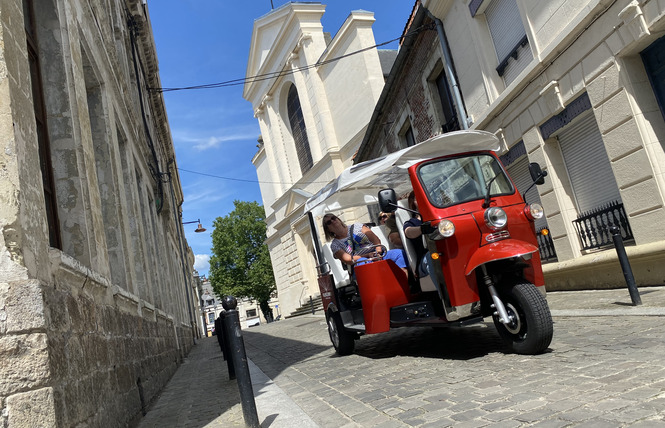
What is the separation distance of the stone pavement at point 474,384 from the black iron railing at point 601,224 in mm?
1452

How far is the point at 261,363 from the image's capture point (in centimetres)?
810

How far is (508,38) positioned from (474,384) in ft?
28.1

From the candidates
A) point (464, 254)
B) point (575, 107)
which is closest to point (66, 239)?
point (464, 254)

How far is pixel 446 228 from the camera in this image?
4.54m

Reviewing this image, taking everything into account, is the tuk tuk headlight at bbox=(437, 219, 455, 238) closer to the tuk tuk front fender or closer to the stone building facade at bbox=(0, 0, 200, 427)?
the tuk tuk front fender

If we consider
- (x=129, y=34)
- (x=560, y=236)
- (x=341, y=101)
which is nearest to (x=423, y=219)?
(x=560, y=236)

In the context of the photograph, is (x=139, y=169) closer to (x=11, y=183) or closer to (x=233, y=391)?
(x=233, y=391)

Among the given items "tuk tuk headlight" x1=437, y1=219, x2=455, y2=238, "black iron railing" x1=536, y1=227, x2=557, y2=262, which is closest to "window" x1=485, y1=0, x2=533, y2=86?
"black iron railing" x1=536, y1=227, x2=557, y2=262

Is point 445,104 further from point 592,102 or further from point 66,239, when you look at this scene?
point 66,239

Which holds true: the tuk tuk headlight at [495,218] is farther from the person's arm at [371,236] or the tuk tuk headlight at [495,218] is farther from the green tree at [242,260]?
the green tree at [242,260]

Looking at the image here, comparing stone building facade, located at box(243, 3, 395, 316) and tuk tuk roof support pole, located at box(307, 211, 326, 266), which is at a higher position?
stone building facade, located at box(243, 3, 395, 316)

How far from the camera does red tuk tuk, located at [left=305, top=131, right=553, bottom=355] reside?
14.4ft

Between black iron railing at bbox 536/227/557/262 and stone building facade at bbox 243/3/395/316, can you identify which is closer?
black iron railing at bbox 536/227/557/262

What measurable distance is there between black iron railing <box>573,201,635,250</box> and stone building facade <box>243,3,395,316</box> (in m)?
15.5
